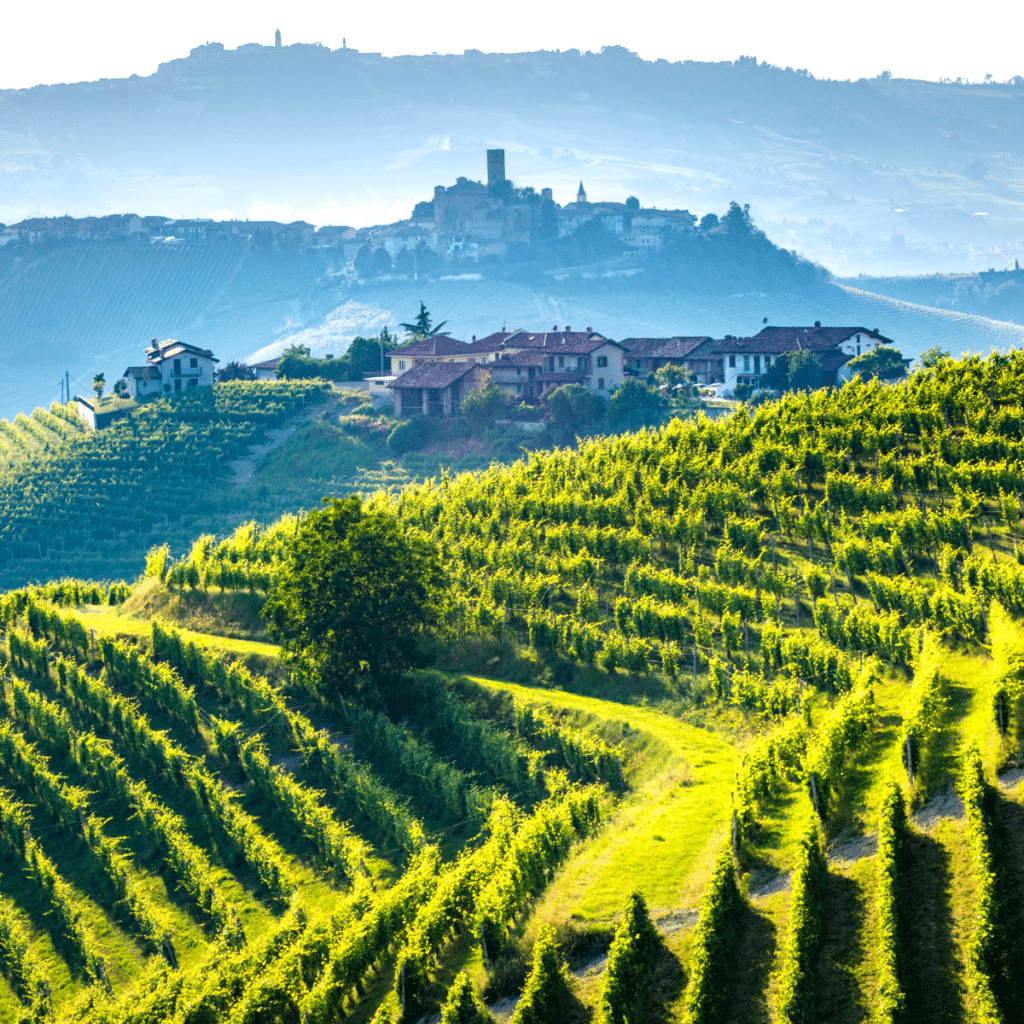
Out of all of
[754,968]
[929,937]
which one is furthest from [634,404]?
[929,937]

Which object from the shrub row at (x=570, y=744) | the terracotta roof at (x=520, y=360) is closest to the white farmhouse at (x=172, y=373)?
the terracotta roof at (x=520, y=360)

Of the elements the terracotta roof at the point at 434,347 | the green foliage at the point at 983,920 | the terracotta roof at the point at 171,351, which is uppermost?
the green foliage at the point at 983,920

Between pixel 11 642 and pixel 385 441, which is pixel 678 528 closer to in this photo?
pixel 11 642

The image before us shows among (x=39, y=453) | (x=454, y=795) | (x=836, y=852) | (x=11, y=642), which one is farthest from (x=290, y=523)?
(x=39, y=453)

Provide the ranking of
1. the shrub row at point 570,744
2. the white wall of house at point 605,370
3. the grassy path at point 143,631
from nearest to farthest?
the shrub row at point 570,744, the grassy path at point 143,631, the white wall of house at point 605,370

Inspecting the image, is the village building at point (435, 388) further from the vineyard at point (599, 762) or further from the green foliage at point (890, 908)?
the green foliage at point (890, 908)

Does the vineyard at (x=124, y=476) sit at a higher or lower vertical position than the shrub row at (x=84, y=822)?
lower

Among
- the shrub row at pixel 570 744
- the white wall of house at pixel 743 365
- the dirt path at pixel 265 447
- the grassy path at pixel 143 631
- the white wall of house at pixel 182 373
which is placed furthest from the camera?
→ the white wall of house at pixel 182 373
